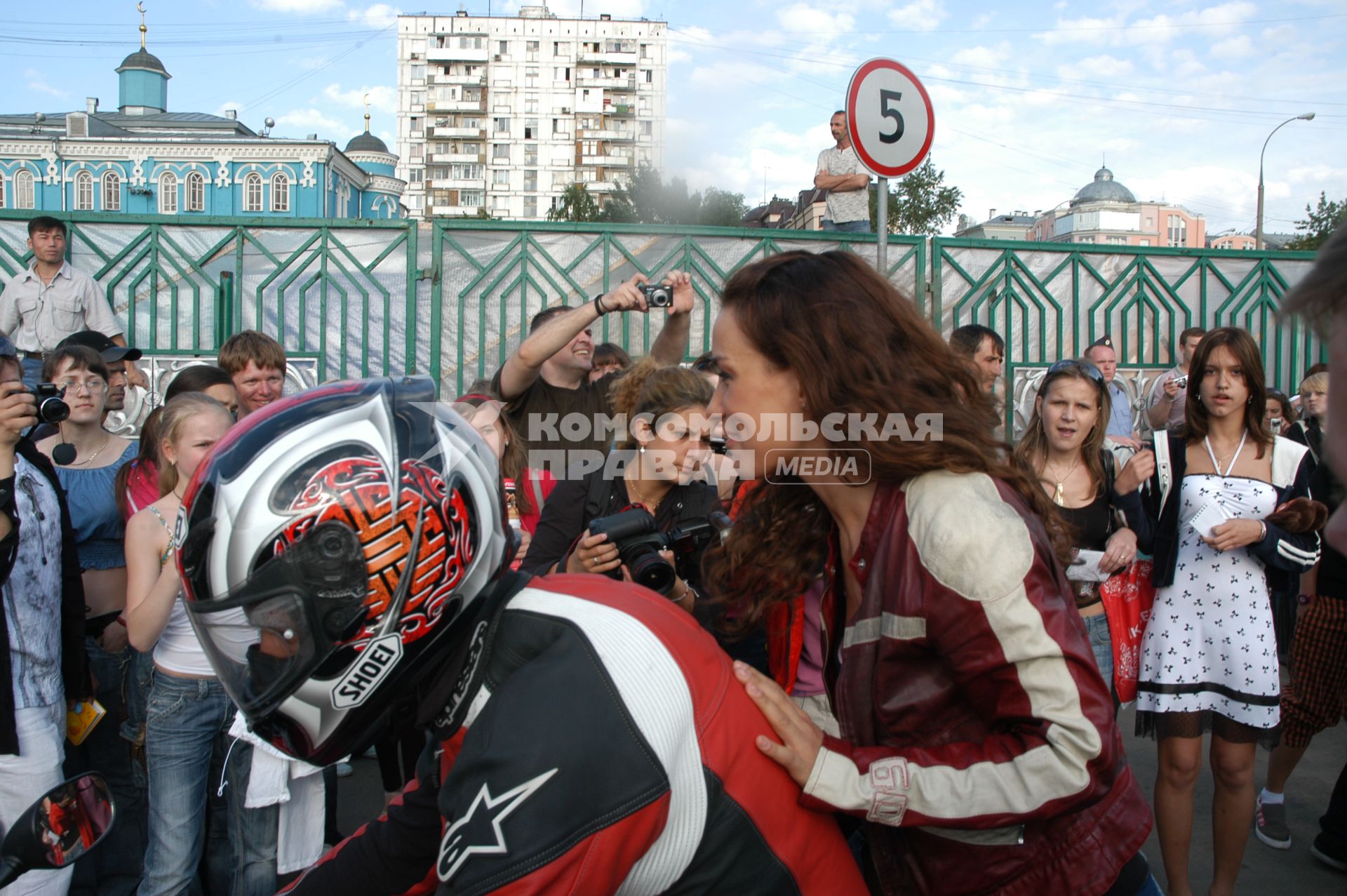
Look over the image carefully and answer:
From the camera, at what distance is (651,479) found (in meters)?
3.49

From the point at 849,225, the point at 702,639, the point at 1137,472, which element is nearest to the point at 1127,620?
the point at 1137,472

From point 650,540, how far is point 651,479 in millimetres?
1108

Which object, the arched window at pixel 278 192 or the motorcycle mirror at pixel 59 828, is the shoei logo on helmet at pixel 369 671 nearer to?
the motorcycle mirror at pixel 59 828

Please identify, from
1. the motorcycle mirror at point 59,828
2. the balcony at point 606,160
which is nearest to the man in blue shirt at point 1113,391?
the motorcycle mirror at point 59,828

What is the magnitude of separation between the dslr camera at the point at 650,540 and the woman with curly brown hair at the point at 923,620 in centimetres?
52

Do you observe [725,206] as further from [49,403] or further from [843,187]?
[49,403]

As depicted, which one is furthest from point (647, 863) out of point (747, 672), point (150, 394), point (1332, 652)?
point (150, 394)

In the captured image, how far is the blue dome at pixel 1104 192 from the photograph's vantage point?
88.3 m

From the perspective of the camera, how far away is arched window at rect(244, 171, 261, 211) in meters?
50.4

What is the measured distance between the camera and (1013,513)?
148 centimetres

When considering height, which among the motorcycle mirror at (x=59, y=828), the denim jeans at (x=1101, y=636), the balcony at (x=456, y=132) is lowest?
Result: the denim jeans at (x=1101, y=636)

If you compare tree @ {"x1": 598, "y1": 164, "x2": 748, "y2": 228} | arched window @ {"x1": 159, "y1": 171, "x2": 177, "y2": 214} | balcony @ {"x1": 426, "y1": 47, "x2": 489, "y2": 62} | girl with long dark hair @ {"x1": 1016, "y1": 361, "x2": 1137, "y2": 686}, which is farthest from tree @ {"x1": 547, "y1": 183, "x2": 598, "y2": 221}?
balcony @ {"x1": 426, "y1": 47, "x2": 489, "y2": 62}

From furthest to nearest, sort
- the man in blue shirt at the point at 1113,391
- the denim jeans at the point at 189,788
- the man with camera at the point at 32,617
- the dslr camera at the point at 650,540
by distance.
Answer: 1. the man in blue shirt at the point at 1113,391
2. the denim jeans at the point at 189,788
3. the man with camera at the point at 32,617
4. the dslr camera at the point at 650,540

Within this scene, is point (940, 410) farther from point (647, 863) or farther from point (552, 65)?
point (552, 65)
